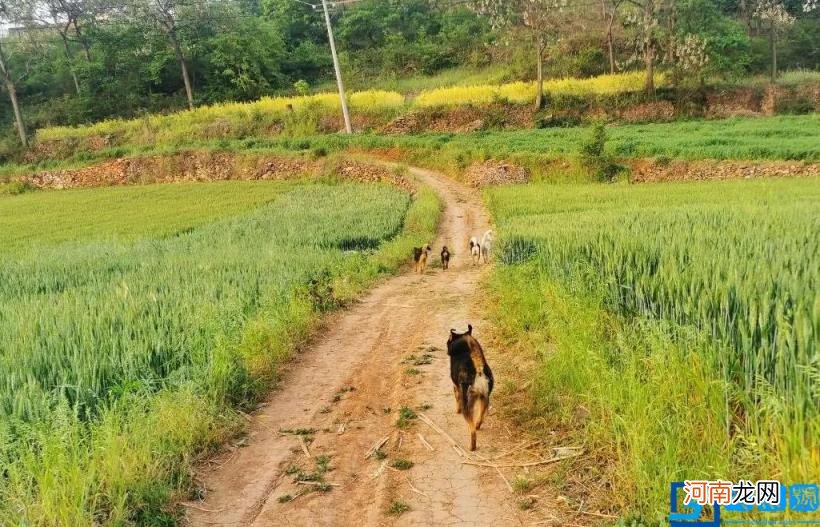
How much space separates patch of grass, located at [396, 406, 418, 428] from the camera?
5434 millimetres

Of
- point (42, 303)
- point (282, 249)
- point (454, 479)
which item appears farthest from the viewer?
point (282, 249)

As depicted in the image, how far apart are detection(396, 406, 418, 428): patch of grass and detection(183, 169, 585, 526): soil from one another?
0.02 m

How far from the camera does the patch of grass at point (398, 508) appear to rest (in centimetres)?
405

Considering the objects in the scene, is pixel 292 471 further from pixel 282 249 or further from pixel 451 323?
pixel 282 249

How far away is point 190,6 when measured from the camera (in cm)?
4694

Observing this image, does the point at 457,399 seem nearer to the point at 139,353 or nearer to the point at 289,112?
the point at 139,353

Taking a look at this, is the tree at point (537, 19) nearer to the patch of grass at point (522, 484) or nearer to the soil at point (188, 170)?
the soil at point (188, 170)

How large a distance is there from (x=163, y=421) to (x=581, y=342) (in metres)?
3.75

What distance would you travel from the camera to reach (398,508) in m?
4.09

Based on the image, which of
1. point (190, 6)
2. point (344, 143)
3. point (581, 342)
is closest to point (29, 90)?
point (190, 6)

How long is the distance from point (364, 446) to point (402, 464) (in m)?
0.53

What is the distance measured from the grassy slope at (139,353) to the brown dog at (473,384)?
89.0 inches

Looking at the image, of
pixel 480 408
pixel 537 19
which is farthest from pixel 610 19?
pixel 480 408

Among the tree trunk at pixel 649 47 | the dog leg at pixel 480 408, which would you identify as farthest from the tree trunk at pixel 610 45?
the dog leg at pixel 480 408
